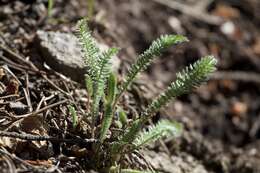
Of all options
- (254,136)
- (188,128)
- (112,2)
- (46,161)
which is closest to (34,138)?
(46,161)

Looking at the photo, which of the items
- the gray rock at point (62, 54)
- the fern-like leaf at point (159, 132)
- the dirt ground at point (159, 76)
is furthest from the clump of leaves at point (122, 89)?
the gray rock at point (62, 54)

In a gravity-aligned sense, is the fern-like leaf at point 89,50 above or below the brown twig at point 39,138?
above

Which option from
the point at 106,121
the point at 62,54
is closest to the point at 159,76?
the point at 62,54

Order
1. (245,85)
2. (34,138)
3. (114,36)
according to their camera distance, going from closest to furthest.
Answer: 1. (34,138)
2. (114,36)
3. (245,85)

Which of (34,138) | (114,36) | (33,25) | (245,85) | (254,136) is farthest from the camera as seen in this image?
(245,85)

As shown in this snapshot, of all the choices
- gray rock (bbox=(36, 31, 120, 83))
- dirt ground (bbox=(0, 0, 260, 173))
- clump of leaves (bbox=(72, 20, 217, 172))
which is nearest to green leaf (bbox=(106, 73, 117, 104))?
clump of leaves (bbox=(72, 20, 217, 172))

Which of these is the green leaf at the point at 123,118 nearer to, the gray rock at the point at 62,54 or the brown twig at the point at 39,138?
the brown twig at the point at 39,138

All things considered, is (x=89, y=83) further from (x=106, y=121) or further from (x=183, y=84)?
(x=183, y=84)

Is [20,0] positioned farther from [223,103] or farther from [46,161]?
[223,103]
